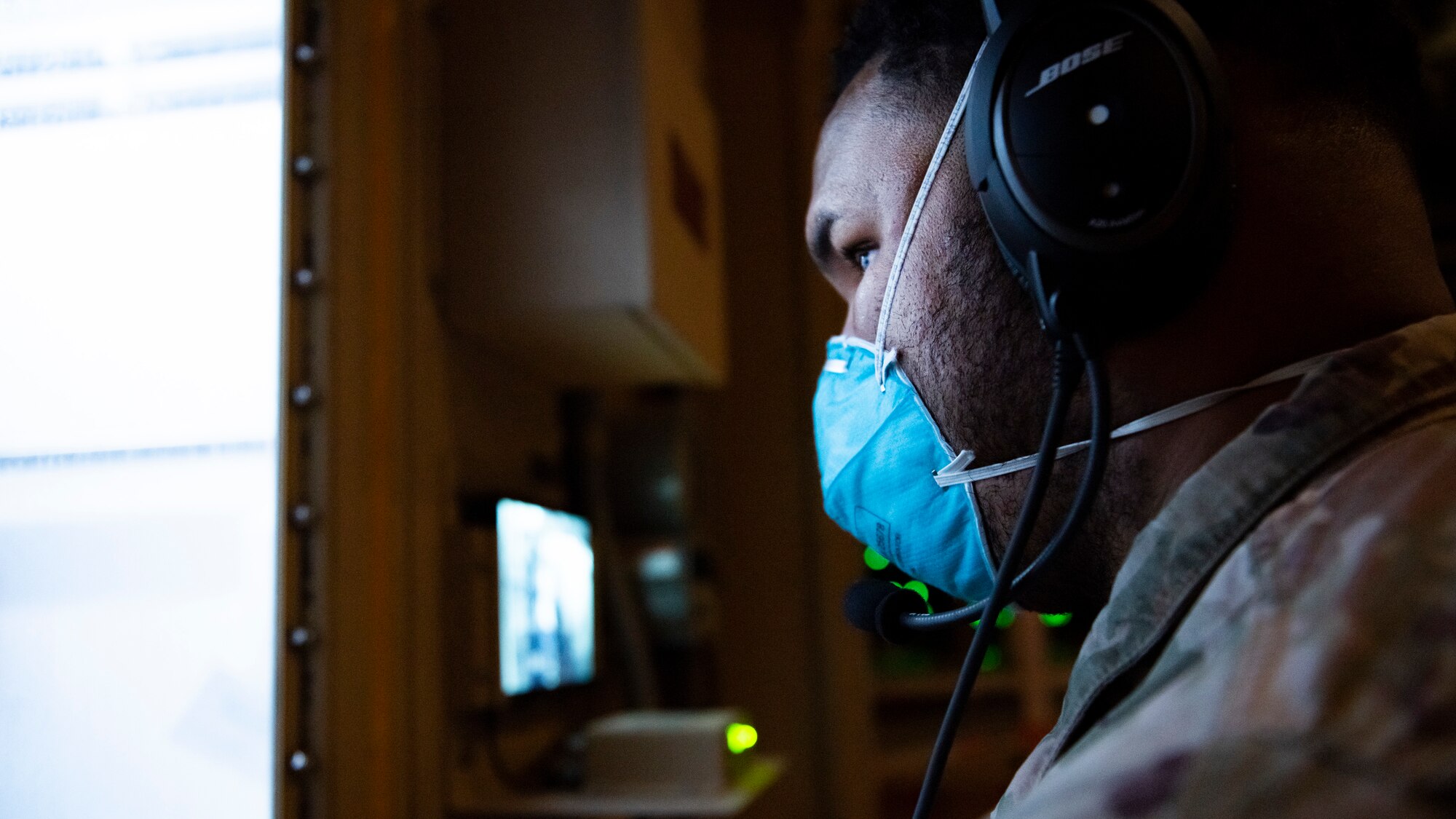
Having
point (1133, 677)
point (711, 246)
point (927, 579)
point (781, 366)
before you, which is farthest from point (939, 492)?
point (781, 366)

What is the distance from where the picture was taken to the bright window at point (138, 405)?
0.94 meters

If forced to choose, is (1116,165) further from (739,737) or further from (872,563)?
(872,563)

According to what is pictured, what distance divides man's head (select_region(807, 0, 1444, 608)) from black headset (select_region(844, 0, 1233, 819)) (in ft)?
0.11

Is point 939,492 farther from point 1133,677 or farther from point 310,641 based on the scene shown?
point 310,641

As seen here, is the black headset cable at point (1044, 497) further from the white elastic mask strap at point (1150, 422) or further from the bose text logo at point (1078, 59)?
the bose text logo at point (1078, 59)

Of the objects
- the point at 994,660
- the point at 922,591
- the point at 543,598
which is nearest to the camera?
the point at 922,591

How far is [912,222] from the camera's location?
0.64 m

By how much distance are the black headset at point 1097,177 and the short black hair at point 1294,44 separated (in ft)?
0.20

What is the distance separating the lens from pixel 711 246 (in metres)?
2.03

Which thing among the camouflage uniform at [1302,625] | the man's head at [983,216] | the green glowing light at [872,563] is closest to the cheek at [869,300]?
the man's head at [983,216]

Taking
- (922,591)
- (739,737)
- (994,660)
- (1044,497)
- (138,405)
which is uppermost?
(138,405)

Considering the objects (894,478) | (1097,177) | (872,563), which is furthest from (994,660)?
(1097,177)

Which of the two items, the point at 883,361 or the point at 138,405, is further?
the point at 138,405

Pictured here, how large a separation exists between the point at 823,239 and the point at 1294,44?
314 millimetres
